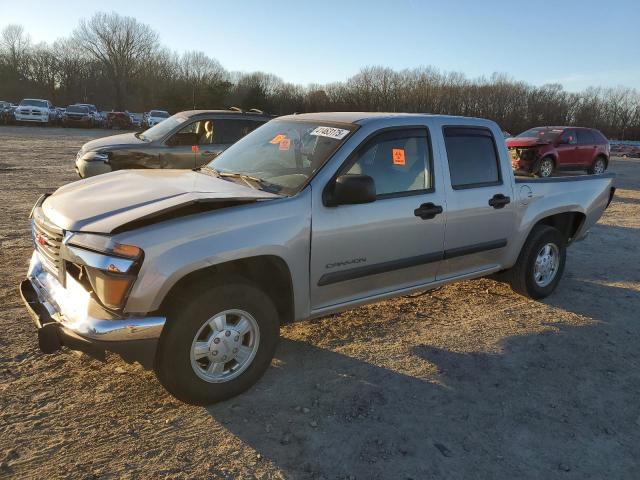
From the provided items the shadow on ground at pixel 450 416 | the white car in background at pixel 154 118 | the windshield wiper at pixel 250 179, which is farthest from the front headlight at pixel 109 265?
the white car in background at pixel 154 118

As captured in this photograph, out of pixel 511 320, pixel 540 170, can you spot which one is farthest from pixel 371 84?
pixel 511 320

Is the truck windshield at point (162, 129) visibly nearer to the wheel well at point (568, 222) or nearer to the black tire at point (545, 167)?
the wheel well at point (568, 222)

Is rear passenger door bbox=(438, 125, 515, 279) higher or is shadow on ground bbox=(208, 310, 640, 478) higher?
rear passenger door bbox=(438, 125, 515, 279)

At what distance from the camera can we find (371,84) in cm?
6812

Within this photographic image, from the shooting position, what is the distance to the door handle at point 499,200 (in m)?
4.45

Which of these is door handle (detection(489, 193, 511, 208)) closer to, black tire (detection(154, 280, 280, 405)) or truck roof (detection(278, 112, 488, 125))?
truck roof (detection(278, 112, 488, 125))

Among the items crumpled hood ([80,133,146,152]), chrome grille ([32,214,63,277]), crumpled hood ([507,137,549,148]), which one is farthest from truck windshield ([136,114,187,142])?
crumpled hood ([507,137,549,148])

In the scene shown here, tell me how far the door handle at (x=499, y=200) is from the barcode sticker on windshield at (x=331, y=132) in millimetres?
1627

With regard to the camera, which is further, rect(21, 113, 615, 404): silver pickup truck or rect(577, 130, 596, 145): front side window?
rect(577, 130, 596, 145): front side window

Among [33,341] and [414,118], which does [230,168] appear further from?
[33,341]

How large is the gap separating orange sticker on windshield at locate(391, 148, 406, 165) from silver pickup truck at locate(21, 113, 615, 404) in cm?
1

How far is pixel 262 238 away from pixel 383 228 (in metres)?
1.03

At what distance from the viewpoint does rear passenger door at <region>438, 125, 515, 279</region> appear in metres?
4.19

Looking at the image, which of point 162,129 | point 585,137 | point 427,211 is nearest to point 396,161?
point 427,211
